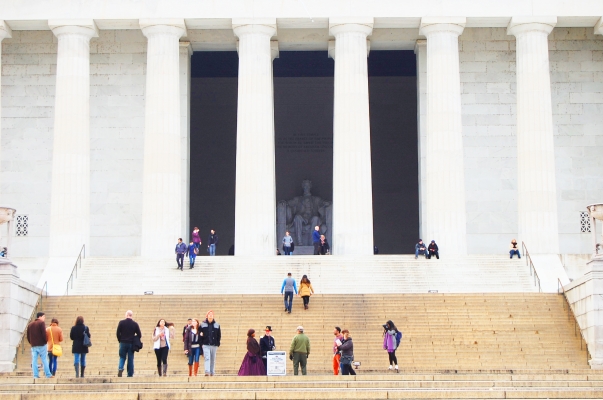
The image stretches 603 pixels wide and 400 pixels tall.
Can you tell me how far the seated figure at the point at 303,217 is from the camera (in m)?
71.5

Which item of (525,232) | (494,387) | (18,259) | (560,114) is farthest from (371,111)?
(494,387)

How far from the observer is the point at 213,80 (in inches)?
3044

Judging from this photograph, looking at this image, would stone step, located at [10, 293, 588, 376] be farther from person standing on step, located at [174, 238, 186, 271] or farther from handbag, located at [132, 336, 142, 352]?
person standing on step, located at [174, 238, 186, 271]

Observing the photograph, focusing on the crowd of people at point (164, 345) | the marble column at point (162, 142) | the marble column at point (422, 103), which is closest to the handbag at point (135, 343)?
the crowd of people at point (164, 345)

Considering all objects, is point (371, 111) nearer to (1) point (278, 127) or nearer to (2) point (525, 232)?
(1) point (278, 127)

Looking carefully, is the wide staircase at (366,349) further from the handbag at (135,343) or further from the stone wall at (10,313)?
the handbag at (135,343)

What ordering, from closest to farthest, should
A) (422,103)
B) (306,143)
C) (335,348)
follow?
(335,348), (422,103), (306,143)

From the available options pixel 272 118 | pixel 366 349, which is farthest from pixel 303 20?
pixel 366 349

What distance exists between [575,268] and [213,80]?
90.6 feet

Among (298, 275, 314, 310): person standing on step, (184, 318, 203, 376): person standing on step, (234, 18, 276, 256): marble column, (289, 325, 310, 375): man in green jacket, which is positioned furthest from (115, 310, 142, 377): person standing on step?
(234, 18, 276, 256): marble column

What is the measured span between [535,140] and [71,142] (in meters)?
21.4

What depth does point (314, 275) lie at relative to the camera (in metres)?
54.8

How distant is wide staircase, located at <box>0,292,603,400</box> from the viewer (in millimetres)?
32156

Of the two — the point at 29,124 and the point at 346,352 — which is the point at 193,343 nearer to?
the point at 346,352
